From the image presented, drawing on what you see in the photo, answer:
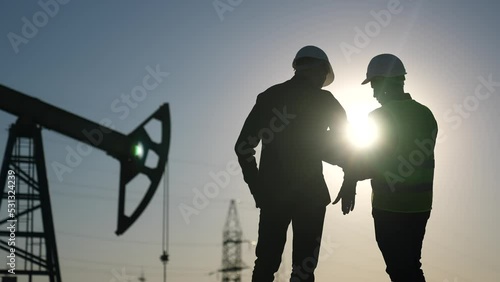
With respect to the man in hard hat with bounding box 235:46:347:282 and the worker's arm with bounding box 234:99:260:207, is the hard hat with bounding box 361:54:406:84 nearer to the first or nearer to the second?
the man in hard hat with bounding box 235:46:347:282

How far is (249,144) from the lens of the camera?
22.7ft

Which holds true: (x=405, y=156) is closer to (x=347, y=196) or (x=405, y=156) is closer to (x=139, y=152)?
(x=347, y=196)

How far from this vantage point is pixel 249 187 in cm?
684

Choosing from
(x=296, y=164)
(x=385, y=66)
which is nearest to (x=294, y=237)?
(x=296, y=164)

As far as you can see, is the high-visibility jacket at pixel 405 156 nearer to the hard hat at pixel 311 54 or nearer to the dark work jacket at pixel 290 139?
the dark work jacket at pixel 290 139

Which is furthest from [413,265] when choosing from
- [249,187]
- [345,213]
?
[249,187]

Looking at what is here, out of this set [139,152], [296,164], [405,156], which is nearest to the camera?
[296,164]

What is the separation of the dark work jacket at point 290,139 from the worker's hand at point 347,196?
0.23 m

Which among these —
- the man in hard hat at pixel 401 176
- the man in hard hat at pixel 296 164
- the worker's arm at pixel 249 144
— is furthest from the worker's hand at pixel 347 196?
the worker's arm at pixel 249 144

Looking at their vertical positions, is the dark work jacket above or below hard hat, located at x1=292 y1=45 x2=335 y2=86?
below

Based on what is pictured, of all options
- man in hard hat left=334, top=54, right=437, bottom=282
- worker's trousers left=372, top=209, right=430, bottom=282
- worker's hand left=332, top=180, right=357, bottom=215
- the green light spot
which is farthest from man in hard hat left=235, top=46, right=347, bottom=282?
the green light spot

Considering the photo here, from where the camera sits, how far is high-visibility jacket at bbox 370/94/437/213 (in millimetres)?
6695

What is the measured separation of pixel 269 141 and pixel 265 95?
0.47m

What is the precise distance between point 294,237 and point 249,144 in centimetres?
96
